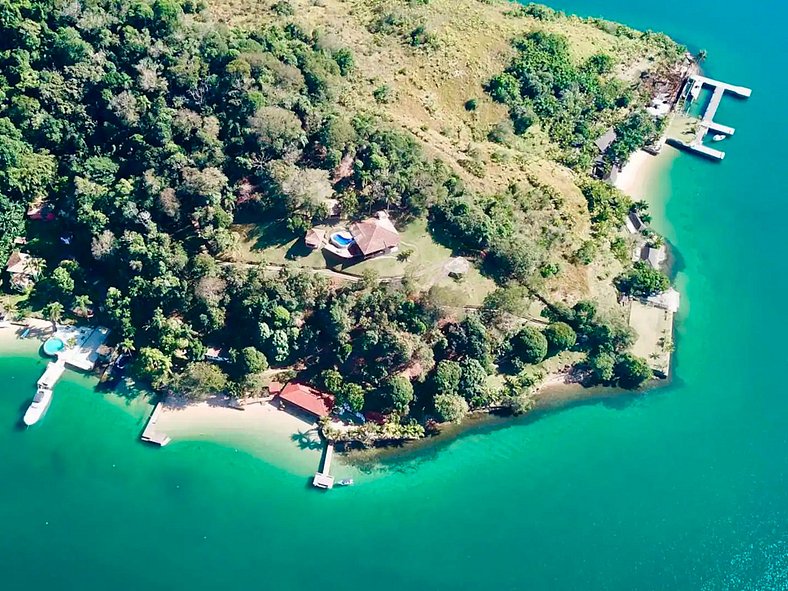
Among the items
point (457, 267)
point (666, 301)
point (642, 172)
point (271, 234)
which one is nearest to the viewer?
point (271, 234)

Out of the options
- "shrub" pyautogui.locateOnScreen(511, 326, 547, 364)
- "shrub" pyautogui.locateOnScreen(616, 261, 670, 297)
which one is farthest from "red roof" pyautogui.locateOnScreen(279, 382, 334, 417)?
"shrub" pyautogui.locateOnScreen(616, 261, 670, 297)

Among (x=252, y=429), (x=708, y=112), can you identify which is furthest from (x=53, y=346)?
(x=708, y=112)

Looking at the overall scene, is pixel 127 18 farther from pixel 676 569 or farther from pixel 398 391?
pixel 676 569

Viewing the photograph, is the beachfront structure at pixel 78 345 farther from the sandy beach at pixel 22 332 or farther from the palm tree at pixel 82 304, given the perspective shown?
the palm tree at pixel 82 304

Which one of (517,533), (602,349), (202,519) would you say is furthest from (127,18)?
(517,533)

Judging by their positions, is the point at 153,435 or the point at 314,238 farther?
the point at 314,238

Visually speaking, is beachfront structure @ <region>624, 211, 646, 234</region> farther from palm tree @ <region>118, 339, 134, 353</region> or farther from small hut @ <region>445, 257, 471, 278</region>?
palm tree @ <region>118, 339, 134, 353</region>

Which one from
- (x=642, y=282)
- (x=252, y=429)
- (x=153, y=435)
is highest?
(x=642, y=282)

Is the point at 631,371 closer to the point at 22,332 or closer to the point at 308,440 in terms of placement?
the point at 308,440
